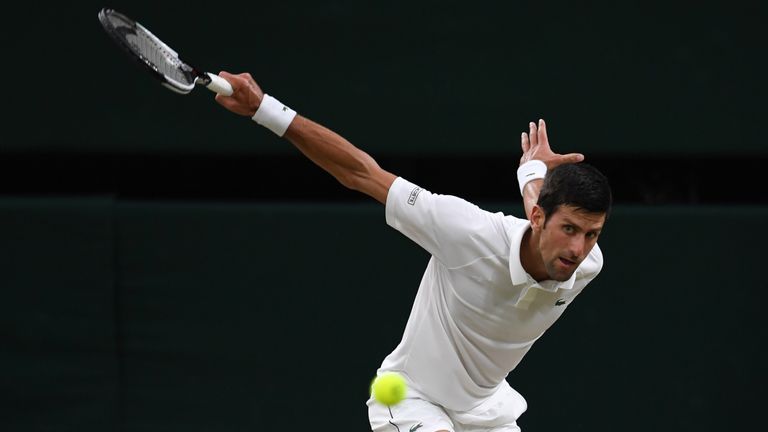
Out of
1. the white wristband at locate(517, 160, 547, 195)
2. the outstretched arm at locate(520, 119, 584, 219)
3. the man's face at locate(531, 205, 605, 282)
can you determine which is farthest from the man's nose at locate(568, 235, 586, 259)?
the white wristband at locate(517, 160, 547, 195)

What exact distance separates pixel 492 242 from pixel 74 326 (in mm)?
3015

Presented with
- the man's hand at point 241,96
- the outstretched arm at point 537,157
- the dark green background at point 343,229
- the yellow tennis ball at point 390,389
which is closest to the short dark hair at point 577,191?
the outstretched arm at point 537,157

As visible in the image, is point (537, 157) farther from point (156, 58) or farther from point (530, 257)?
point (156, 58)

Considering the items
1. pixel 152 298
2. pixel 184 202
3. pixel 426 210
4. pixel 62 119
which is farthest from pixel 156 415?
pixel 426 210

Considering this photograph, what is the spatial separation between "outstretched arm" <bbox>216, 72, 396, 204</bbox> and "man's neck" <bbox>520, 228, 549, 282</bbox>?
447 mm

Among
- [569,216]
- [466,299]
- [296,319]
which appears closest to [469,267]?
[466,299]

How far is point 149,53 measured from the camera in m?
3.87

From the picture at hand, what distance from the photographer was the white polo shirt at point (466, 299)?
3.67m

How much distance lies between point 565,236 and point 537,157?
2.27ft

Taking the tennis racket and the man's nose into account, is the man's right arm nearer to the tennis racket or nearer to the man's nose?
the tennis racket

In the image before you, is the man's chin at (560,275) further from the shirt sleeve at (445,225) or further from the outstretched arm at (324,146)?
the outstretched arm at (324,146)

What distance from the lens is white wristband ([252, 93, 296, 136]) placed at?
3.63m

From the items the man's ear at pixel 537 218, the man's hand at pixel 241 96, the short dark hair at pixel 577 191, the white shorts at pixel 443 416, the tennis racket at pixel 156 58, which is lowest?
the white shorts at pixel 443 416

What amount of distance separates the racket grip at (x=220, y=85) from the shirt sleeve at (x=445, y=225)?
1.88ft
